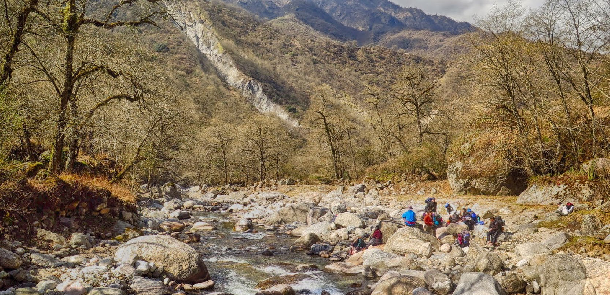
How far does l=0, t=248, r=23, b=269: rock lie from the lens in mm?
8336

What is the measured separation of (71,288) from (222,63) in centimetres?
16407

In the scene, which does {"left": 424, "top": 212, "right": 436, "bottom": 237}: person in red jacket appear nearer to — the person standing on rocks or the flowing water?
the person standing on rocks

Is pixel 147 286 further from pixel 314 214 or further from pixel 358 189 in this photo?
pixel 358 189

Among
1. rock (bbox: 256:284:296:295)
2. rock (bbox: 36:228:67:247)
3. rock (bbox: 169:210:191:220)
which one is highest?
rock (bbox: 36:228:67:247)

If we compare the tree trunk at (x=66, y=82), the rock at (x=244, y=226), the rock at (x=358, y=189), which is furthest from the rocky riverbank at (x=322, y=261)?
the rock at (x=358, y=189)

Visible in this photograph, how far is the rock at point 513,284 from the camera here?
30.6 ft

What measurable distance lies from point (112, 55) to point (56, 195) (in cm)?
844

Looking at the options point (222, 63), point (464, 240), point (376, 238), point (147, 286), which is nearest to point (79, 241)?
point (147, 286)

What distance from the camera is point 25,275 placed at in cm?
841

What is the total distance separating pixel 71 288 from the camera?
8234 mm

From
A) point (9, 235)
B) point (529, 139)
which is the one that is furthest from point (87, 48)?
point (529, 139)

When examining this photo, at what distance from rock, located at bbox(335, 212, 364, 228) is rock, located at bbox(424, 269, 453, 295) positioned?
8102 millimetres

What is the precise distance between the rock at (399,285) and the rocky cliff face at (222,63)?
103 meters

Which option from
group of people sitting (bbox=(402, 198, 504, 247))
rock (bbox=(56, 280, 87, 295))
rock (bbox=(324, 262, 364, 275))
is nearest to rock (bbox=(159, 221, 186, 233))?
rock (bbox=(324, 262, 364, 275))
